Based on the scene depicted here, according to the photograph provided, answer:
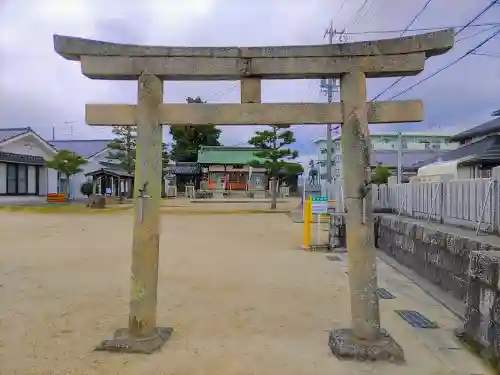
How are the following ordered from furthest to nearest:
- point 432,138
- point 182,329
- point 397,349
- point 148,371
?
point 432,138 → point 182,329 → point 397,349 → point 148,371

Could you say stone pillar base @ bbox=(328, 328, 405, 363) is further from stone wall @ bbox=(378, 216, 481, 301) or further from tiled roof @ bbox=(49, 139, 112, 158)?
tiled roof @ bbox=(49, 139, 112, 158)

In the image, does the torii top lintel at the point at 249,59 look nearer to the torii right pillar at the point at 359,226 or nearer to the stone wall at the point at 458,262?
the torii right pillar at the point at 359,226

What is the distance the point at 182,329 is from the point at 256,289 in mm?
2398

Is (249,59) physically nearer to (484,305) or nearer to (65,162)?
(484,305)

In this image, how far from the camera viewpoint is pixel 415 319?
6.18 meters

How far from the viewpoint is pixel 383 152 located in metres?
51.2

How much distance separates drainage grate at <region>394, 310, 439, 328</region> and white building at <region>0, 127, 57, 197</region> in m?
30.9

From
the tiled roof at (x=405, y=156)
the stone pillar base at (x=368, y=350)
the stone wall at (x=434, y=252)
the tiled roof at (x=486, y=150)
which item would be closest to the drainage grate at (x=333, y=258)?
the stone wall at (x=434, y=252)

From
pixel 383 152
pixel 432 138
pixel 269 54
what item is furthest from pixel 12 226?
pixel 432 138

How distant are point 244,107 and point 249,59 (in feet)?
1.72

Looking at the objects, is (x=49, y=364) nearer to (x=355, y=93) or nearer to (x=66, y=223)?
(x=355, y=93)

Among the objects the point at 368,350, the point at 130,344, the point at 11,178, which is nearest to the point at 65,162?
the point at 11,178

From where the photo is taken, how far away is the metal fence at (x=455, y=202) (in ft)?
24.3

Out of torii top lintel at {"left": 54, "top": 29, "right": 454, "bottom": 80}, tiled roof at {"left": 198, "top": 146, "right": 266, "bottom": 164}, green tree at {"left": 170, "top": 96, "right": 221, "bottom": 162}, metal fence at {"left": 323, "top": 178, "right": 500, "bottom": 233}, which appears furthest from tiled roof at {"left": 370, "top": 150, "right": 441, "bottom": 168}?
torii top lintel at {"left": 54, "top": 29, "right": 454, "bottom": 80}
